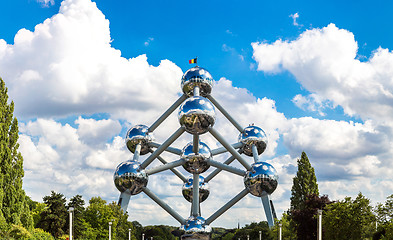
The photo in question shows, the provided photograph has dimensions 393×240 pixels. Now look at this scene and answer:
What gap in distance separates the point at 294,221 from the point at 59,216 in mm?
20954

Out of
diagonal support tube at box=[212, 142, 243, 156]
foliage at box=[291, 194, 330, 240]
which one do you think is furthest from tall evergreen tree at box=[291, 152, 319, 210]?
diagonal support tube at box=[212, 142, 243, 156]

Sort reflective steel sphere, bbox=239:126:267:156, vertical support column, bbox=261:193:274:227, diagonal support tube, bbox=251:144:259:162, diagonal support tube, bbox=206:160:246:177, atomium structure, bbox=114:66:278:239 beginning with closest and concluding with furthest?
atomium structure, bbox=114:66:278:239 < vertical support column, bbox=261:193:274:227 < diagonal support tube, bbox=206:160:246:177 < diagonal support tube, bbox=251:144:259:162 < reflective steel sphere, bbox=239:126:267:156

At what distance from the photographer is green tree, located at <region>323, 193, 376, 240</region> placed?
77.2 feet

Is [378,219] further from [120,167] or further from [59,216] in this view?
[59,216]

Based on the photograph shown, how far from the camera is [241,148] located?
93.9ft

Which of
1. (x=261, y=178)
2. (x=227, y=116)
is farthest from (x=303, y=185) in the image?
(x=261, y=178)

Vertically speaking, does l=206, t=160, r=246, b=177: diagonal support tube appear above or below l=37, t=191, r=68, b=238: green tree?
above

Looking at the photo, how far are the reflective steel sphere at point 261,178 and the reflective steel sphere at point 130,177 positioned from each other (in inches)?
220

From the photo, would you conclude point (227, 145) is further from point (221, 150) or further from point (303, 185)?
point (303, 185)

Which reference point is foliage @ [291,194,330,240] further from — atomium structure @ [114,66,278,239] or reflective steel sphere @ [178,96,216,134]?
reflective steel sphere @ [178,96,216,134]

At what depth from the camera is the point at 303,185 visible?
43.5m

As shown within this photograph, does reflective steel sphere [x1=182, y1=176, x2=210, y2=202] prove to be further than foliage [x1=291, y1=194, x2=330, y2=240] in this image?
No

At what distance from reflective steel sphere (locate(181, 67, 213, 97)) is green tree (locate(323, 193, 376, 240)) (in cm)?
986

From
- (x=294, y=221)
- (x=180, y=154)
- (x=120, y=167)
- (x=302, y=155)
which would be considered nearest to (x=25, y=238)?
(x=120, y=167)
